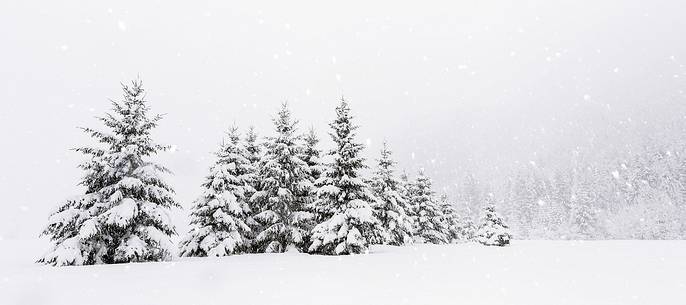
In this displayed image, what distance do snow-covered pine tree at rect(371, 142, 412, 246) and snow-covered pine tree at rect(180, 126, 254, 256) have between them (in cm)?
1053

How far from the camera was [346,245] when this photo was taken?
2230 cm

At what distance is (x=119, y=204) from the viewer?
52.5ft

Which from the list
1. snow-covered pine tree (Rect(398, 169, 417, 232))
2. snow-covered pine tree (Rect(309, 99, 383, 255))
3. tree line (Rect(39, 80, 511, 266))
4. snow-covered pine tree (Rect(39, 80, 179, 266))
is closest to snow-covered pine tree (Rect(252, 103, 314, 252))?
tree line (Rect(39, 80, 511, 266))

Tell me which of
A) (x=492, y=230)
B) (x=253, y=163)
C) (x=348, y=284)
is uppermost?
(x=253, y=163)

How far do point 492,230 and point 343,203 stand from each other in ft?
75.7

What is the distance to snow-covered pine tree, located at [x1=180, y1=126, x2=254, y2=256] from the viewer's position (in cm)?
2202

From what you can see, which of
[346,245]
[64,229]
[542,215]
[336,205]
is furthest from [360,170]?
[542,215]

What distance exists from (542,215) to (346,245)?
8131 centimetres

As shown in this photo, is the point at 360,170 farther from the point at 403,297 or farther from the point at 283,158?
the point at 403,297

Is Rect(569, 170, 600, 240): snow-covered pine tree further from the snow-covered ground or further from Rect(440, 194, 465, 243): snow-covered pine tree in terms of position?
the snow-covered ground

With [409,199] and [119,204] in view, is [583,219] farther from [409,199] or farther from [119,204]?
[119,204]

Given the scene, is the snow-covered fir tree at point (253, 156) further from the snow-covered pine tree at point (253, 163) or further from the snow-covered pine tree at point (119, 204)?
the snow-covered pine tree at point (119, 204)

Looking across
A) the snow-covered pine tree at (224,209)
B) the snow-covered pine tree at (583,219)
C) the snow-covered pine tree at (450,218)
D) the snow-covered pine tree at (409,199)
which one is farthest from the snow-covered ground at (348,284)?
the snow-covered pine tree at (583,219)

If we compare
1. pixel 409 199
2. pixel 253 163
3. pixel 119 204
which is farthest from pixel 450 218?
pixel 119 204
